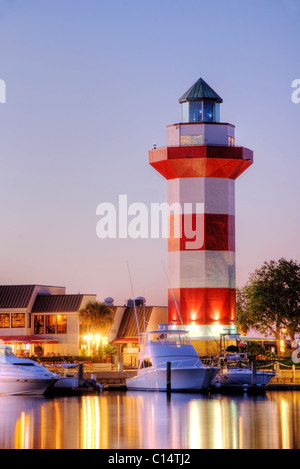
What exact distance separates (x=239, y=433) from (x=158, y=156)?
40208mm

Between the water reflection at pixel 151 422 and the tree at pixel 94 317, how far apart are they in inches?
754

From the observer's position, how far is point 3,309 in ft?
315

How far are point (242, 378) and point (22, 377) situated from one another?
1534 centimetres

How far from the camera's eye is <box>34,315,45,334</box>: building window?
96.4m

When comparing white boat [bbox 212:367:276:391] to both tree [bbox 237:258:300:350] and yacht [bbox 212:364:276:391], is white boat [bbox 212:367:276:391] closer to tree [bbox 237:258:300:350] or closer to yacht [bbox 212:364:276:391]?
yacht [bbox 212:364:276:391]

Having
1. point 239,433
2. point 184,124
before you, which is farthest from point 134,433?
point 184,124

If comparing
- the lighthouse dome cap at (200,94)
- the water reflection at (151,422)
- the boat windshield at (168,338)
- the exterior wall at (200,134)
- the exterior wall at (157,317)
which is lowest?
the water reflection at (151,422)

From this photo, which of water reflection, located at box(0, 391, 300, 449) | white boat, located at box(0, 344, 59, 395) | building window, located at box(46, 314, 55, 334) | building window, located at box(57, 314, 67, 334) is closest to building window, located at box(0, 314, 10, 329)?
building window, located at box(46, 314, 55, 334)

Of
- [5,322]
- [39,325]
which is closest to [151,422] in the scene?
[39,325]

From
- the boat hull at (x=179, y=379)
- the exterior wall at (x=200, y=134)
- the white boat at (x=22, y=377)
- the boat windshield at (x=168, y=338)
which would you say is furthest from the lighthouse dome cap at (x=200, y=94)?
the white boat at (x=22, y=377)

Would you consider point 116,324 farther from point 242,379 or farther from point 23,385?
point 23,385

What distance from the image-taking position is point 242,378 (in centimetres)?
7775

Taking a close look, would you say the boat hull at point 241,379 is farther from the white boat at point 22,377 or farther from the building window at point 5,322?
the building window at point 5,322

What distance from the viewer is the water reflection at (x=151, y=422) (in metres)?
48.6
